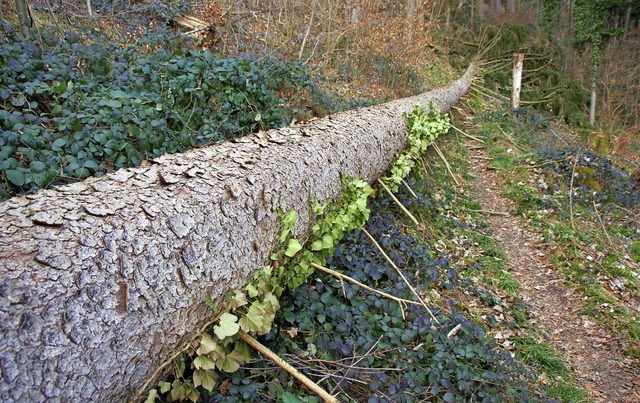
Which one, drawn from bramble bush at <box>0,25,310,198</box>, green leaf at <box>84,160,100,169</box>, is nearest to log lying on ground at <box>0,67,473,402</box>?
green leaf at <box>84,160,100,169</box>

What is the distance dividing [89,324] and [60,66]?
3.40 metres

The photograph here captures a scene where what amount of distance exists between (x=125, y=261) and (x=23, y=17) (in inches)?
172

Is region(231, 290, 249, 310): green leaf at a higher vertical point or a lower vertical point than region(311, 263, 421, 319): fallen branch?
higher

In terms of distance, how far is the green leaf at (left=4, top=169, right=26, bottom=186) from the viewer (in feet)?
8.05

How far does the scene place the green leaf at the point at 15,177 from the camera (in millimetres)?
2453

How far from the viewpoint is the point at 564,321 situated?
4055 mm

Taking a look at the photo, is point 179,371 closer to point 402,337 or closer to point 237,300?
point 237,300

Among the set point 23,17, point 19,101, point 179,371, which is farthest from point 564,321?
point 23,17

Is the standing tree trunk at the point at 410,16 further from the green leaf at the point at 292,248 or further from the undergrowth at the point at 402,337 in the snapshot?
the green leaf at the point at 292,248

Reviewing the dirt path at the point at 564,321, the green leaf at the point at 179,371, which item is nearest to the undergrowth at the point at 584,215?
the dirt path at the point at 564,321

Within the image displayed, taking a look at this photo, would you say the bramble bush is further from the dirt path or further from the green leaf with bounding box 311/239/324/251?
the dirt path

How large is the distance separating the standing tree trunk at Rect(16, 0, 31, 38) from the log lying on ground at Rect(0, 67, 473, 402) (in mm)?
3429

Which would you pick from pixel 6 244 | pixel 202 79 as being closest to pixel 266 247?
pixel 6 244

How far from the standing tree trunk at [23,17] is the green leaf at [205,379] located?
4.37m
